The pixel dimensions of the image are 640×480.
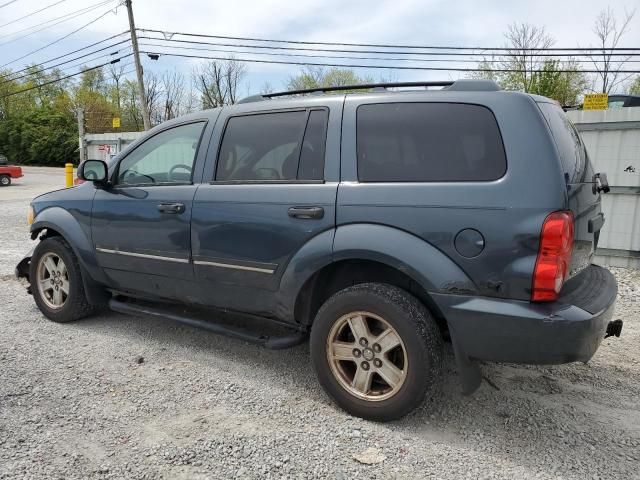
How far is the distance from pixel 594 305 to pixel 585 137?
16.9ft

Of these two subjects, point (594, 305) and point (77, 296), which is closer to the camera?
point (594, 305)

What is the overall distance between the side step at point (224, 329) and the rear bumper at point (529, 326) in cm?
109

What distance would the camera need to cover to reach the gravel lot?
2.51 metres

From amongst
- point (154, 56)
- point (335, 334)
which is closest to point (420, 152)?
point (335, 334)

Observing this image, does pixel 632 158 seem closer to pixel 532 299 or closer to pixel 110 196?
pixel 532 299

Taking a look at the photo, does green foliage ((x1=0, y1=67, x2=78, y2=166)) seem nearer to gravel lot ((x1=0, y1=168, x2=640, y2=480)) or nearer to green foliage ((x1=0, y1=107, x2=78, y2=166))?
green foliage ((x1=0, y1=107, x2=78, y2=166))

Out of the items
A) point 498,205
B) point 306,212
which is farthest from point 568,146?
point 306,212

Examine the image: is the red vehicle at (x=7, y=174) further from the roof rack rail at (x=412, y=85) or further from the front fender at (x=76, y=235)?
the roof rack rail at (x=412, y=85)

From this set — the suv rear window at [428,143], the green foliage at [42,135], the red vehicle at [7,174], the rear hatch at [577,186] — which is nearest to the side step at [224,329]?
the suv rear window at [428,143]

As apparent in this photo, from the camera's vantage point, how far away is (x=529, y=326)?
2418mm

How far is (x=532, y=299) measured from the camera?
242 cm

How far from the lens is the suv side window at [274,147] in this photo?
3135 mm

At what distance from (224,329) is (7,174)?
23618 mm

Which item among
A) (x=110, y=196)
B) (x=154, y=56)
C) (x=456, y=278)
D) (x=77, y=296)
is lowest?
(x=77, y=296)
